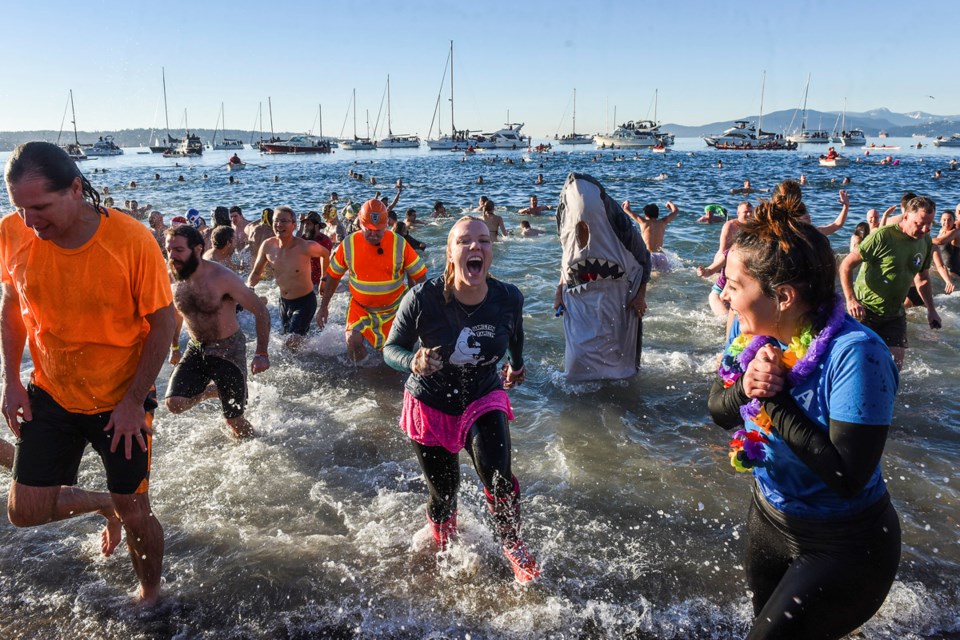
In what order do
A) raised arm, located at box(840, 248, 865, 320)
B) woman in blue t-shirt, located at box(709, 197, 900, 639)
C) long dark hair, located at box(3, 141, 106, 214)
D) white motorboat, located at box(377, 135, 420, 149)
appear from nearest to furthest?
woman in blue t-shirt, located at box(709, 197, 900, 639)
long dark hair, located at box(3, 141, 106, 214)
raised arm, located at box(840, 248, 865, 320)
white motorboat, located at box(377, 135, 420, 149)

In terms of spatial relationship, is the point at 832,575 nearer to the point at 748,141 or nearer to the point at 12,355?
the point at 12,355

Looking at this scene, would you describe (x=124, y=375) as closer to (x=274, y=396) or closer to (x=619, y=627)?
(x=619, y=627)

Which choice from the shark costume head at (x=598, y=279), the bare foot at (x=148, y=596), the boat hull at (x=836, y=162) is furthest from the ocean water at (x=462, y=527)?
the boat hull at (x=836, y=162)

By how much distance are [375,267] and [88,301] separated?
3568 millimetres

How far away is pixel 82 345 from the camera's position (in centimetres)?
286

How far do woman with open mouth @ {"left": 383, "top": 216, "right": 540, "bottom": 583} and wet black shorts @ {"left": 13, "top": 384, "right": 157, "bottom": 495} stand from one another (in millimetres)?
1318

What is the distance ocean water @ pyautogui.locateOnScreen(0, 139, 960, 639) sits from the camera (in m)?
3.19

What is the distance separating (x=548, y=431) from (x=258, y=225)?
7000mm

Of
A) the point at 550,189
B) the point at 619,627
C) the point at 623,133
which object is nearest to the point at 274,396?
the point at 619,627

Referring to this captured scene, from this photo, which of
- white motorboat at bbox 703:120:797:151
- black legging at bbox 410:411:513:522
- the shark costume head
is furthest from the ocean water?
white motorboat at bbox 703:120:797:151

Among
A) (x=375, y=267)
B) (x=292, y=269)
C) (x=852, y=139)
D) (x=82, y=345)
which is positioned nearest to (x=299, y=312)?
(x=292, y=269)

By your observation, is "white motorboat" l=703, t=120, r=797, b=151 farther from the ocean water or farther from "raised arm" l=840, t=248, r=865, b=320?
"raised arm" l=840, t=248, r=865, b=320

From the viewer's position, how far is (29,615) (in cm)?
320

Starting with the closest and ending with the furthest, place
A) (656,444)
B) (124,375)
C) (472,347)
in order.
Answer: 1. (124,375)
2. (472,347)
3. (656,444)
